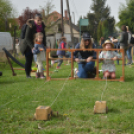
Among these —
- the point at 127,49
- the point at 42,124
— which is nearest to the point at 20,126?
the point at 42,124

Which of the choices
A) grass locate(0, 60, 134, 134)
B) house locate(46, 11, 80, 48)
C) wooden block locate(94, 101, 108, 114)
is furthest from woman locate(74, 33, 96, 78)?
house locate(46, 11, 80, 48)

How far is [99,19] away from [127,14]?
2887cm

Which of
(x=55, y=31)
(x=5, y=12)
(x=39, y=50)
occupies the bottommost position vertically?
(x=39, y=50)

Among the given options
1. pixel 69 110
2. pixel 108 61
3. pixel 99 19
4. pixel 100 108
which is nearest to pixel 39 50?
pixel 108 61

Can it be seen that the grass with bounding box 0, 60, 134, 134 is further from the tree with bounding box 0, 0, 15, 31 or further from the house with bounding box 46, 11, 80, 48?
the tree with bounding box 0, 0, 15, 31

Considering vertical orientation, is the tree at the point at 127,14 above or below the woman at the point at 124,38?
above

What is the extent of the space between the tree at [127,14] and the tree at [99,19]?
71.6 feet

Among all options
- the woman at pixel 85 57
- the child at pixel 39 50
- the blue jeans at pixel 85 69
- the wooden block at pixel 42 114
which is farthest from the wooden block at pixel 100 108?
the child at pixel 39 50

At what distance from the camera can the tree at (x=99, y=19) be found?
2874 inches

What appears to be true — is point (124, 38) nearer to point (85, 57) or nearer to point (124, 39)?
point (124, 39)

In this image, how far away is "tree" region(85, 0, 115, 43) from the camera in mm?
73000

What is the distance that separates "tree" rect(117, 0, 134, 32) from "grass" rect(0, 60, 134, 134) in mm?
43983

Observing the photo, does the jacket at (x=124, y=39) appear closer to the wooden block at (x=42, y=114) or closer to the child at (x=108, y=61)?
the child at (x=108, y=61)

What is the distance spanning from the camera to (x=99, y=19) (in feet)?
256
